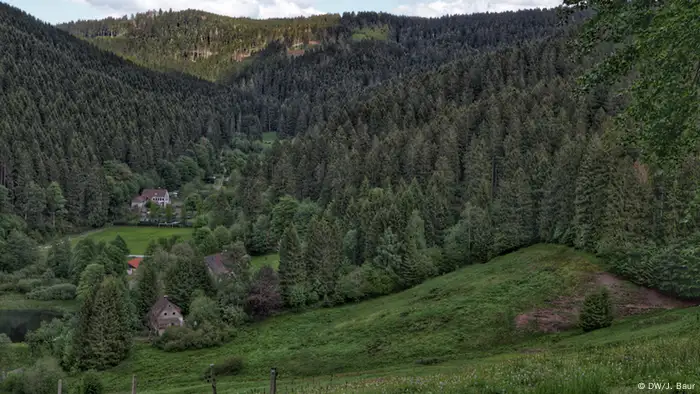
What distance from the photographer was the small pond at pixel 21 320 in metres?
67.2

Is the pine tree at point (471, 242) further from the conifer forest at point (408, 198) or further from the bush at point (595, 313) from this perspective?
the bush at point (595, 313)

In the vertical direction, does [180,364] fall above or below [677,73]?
below

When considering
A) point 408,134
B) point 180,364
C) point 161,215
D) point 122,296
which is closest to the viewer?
point 180,364

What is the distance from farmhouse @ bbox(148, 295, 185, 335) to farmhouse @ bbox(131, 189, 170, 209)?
77.0 m

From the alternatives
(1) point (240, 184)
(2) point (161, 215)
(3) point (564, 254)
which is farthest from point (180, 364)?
(2) point (161, 215)

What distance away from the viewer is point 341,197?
3536 inches

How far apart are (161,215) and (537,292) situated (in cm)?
9343

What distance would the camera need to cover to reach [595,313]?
45.1 metres

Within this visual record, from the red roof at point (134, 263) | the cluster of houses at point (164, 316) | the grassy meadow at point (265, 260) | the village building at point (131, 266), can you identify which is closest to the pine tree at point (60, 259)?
the red roof at point (134, 263)

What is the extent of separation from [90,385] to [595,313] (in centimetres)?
3989

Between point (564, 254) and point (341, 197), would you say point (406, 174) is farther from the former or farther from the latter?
point (564, 254)

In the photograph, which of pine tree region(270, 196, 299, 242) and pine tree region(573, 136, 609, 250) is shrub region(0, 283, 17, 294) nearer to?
pine tree region(270, 196, 299, 242)

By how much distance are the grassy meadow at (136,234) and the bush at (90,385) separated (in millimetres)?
57810

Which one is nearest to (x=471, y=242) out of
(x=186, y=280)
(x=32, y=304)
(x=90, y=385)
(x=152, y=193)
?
(x=186, y=280)
